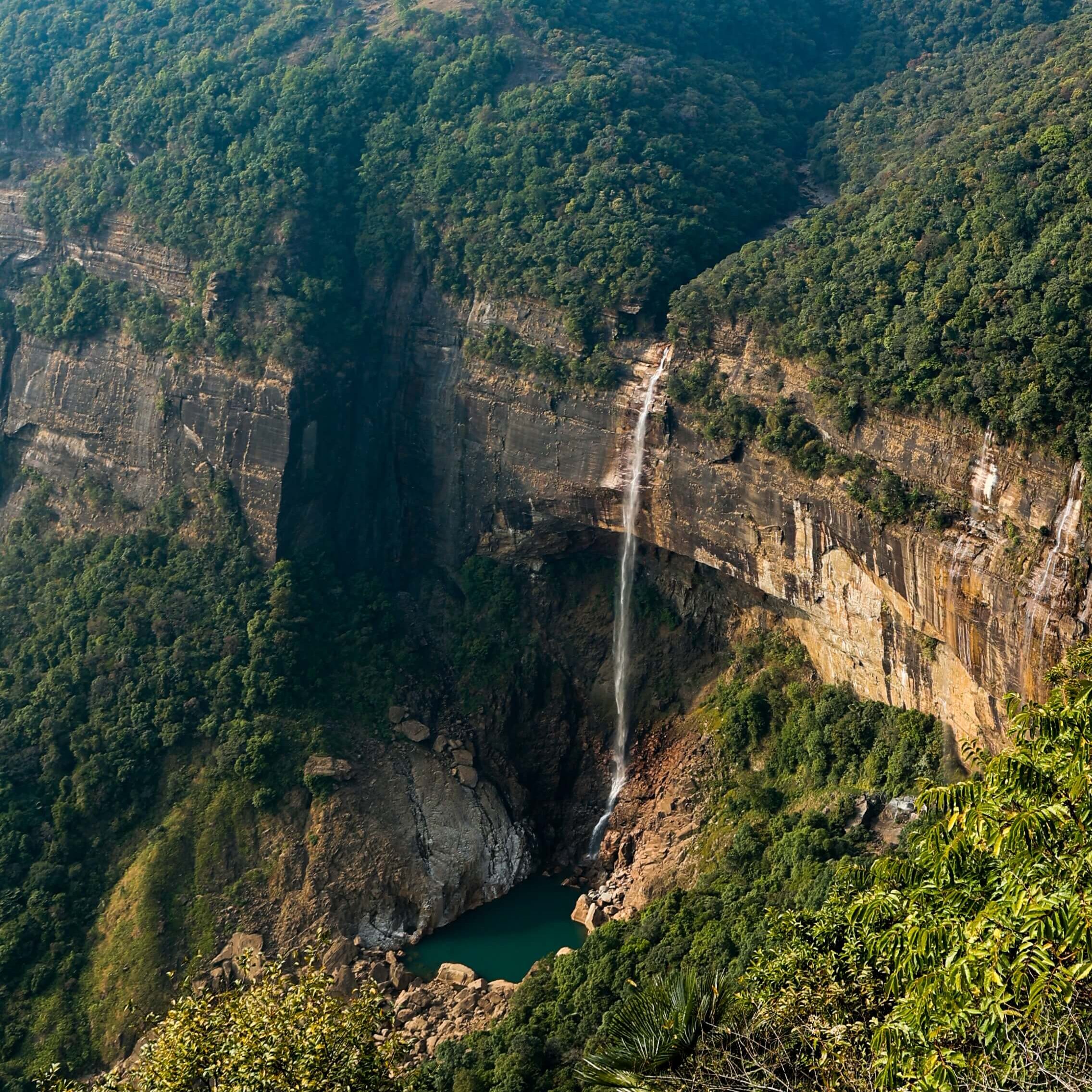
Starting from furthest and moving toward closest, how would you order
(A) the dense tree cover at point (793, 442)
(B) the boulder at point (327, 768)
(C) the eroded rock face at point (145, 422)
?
(C) the eroded rock face at point (145, 422)
(B) the boulder at point (327, 768)
(A) the dense tree cover at point (793, 442)

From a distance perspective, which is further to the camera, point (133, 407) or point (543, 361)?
point (133, 407)

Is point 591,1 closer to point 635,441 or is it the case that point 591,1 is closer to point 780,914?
point 635,441

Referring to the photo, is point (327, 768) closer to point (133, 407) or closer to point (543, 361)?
point (543, 361)

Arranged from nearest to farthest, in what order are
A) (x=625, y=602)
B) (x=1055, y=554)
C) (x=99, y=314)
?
(x=1055, y=554) < (x=625, y=602) < (x=99, y=314)

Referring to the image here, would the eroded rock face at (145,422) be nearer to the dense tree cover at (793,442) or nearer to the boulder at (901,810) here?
the dense tree cover at (793,442)

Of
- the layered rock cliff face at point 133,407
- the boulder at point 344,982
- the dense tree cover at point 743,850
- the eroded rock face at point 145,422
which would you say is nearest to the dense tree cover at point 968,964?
the dense tree cover at point 743,850

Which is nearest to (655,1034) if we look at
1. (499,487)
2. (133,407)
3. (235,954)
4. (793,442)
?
(235,954)

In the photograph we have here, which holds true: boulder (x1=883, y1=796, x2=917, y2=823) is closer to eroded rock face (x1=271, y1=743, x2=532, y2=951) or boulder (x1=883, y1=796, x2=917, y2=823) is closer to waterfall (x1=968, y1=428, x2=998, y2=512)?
waterfall (x1=968, y1=428, x2=998, y2=512)
